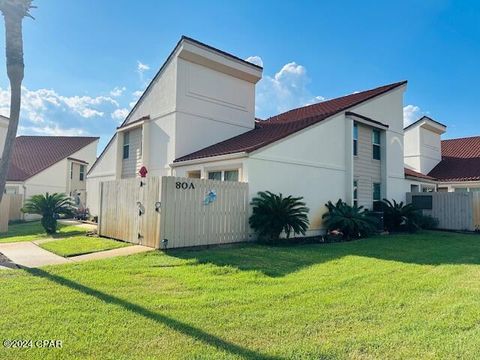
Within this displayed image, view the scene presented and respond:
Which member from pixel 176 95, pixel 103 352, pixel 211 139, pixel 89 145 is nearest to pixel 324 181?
pixel 211 139

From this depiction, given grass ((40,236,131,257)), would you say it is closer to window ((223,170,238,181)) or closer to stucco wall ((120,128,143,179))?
window ((223,170,238,181))

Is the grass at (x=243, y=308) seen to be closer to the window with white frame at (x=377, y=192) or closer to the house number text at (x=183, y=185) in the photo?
the house number text at (x=183, y=185)

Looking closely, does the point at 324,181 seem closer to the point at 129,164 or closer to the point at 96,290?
the point at 129,164

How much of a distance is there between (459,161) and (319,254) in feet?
81.3

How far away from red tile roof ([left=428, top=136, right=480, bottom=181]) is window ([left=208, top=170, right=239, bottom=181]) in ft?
64.5

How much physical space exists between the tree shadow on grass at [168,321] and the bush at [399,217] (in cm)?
1573

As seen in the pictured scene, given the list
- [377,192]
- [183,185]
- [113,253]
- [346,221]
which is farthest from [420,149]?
[113,253]

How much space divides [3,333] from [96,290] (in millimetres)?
1896

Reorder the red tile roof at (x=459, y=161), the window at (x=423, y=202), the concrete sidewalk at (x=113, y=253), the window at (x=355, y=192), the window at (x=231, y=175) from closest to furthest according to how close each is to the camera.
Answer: the concrete sidewalk at (x=113, y=253)
the window at (x=231, y=175)
the window at (x=355, y=192)
the window at (x=423, y=202)
the red tile roof at (x=459, y=161)

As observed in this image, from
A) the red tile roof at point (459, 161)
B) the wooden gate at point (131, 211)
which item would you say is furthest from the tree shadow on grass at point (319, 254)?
the red tile roof at point (459, 161)

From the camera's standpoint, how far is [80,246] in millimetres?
11008

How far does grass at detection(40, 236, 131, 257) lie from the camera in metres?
10.1

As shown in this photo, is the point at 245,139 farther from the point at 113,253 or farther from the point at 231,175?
the point at 113,253

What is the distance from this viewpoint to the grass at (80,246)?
10.1 m
